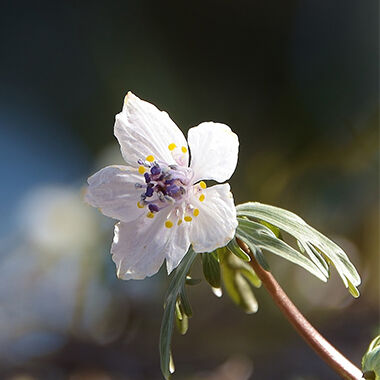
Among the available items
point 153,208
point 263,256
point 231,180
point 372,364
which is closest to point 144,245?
point 153,208

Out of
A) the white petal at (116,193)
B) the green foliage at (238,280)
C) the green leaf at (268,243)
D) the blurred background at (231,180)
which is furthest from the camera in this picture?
the blurred background at (231,180)

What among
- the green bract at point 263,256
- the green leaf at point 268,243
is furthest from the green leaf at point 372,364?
the green leaf at point 268,243

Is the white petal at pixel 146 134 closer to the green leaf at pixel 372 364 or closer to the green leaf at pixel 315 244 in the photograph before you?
the green leaf at pixel 315 244

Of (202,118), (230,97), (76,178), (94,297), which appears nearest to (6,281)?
(94,297)

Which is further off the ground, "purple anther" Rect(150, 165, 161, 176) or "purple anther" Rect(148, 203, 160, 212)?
"purple anther" Rect(150, 165, 161, 176)

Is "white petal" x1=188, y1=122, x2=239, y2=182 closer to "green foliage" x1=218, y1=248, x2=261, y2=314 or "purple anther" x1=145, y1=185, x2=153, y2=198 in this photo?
"purple anther" x1=145, y1=185, x2=153, y2=198

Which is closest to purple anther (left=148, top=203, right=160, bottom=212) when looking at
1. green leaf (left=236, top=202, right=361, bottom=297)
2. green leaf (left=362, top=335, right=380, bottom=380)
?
green leaf (left=236, top=202, right=361, bottom=297)
